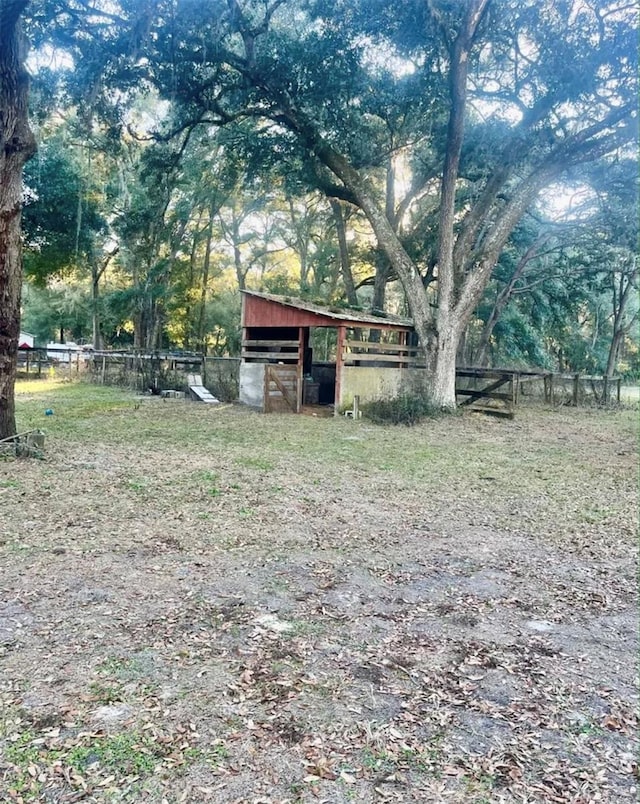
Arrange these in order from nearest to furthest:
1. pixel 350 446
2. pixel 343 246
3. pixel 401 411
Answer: pixel 350 446 < pixel 401 411 < pixel 343 246

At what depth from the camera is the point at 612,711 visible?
7.97 ft

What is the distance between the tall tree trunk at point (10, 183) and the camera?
725cm

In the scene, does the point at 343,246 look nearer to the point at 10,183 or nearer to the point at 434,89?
the point at 434,89

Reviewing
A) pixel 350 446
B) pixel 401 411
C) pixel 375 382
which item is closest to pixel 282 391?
pixel 375 382

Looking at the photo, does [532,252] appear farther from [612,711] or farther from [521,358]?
[612,711]

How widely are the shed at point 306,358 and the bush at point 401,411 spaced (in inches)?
36.4

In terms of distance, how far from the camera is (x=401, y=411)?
12.1 metres

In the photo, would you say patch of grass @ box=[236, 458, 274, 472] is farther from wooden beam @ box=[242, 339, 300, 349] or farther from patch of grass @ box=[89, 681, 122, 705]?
wooden beam @ box=[242, 339, 300, 349]

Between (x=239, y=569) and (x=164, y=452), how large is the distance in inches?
182

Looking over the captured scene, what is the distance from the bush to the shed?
925 millimetres

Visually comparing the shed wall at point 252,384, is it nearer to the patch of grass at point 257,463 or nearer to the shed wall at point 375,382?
the shed wall at point 375,382

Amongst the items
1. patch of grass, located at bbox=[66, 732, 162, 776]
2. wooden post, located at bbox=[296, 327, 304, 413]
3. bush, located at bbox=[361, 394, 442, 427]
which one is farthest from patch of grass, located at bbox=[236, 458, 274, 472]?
wooden post, located at bbox=[296, 327, 304, 413]

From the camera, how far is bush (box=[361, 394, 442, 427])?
1211 centimetres

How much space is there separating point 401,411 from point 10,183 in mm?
8287
